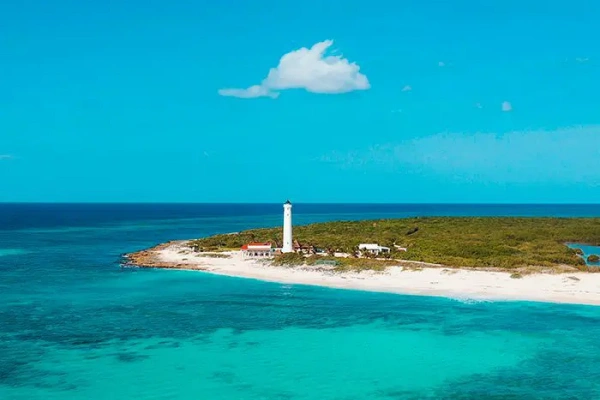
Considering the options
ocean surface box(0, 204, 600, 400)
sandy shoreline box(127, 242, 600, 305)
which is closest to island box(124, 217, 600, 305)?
sandy shoreline box(127, 242, 600, 305)

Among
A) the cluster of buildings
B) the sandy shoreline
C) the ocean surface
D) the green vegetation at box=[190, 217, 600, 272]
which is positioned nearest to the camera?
the ocean surface

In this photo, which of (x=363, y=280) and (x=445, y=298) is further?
(x=363, y=280)

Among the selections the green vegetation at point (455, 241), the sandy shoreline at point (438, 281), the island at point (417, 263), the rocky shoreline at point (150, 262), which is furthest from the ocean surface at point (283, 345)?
the green vegetation at point (455, 241)

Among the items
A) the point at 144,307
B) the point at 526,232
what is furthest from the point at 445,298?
the point at 526,232

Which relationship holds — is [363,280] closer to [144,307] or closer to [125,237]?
[144,307]

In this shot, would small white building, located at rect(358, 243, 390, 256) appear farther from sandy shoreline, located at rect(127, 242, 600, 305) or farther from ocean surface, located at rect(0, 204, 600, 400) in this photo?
ocean surface, located at rect(0, 204, 600, 400)

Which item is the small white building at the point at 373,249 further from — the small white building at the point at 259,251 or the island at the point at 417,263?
the small white building at the point at 259,251
